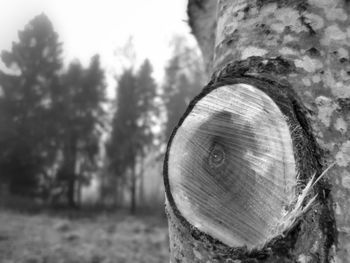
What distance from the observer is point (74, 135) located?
22.0 metres

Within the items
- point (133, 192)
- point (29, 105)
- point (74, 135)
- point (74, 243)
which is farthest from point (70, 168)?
point (74, 243)

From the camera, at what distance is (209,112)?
3.05 feet

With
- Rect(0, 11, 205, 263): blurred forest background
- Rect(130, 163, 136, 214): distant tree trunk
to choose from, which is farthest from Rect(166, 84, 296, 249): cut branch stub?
Rect(130, 163, 136, 214): distant tree trunk

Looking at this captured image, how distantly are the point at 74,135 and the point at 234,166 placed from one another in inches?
871

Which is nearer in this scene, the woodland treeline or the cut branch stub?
the cut branch stub

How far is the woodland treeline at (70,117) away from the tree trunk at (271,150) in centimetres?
1622

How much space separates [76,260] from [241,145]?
8814mm

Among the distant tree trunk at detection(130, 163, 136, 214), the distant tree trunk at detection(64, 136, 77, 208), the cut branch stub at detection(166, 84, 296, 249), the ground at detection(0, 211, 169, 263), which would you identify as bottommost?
the distant tree trunk at detection(130, 163, 136, 214)

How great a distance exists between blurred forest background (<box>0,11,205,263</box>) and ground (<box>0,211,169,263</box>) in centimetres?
7

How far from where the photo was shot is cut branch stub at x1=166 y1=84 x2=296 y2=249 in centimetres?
79

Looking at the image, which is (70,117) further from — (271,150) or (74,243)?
(271,150)

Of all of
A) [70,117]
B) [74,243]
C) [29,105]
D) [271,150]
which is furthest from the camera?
[70,117]

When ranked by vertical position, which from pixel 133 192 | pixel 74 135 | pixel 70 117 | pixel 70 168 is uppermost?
pixel 70 117

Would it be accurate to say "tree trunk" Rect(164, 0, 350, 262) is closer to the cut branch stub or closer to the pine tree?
the cut branch stub
